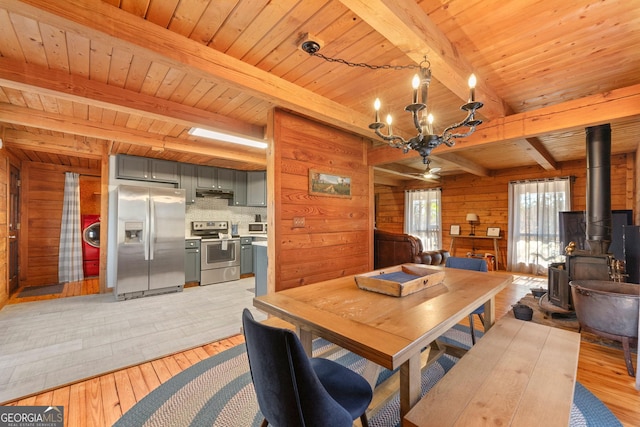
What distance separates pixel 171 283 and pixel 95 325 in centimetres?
149

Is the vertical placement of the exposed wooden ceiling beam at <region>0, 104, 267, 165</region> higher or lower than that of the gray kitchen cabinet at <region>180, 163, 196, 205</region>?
higher

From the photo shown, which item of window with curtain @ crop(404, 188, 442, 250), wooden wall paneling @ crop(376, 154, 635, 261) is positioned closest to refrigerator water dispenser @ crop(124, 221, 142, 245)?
window with curtain @ crop(404, 188, 442, 250)

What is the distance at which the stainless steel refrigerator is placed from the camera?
14.1ft

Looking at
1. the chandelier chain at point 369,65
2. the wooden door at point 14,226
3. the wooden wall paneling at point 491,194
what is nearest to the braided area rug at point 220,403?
the chandelier chain at point 369,65

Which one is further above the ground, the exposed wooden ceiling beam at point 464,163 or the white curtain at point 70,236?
the exposed wooden ceiling beam at point 464,163

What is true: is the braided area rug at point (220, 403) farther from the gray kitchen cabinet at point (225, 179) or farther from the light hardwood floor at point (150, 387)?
the gray kitchen cabinet at point (225, 179)

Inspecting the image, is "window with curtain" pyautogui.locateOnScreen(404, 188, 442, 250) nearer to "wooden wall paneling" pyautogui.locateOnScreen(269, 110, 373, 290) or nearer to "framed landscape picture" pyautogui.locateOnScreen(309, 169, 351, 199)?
"wooden wall paneling" pyautogui.locateOnScreen(269, 110, 373, 290)

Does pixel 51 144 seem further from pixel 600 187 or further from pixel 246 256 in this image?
pixel 600 187

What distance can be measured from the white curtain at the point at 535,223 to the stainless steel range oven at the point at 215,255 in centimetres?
602

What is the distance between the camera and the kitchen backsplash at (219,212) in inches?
228

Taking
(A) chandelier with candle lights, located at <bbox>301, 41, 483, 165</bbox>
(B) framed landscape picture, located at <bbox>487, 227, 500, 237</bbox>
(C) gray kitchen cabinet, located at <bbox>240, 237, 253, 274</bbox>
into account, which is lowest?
(C) gray kitchen cabinet, located at <bbox>240, 237, 253, 274</bbox>

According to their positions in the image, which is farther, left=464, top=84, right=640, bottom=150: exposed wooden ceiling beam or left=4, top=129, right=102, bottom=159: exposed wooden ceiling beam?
left=4, top=129, right=102, bottom=159: exposed wooden ceiling beam

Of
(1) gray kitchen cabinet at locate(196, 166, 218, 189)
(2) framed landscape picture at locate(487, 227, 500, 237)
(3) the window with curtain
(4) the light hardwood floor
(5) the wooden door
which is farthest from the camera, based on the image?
(3) the window with curtain

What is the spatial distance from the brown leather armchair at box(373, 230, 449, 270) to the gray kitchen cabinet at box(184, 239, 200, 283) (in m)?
3.25
